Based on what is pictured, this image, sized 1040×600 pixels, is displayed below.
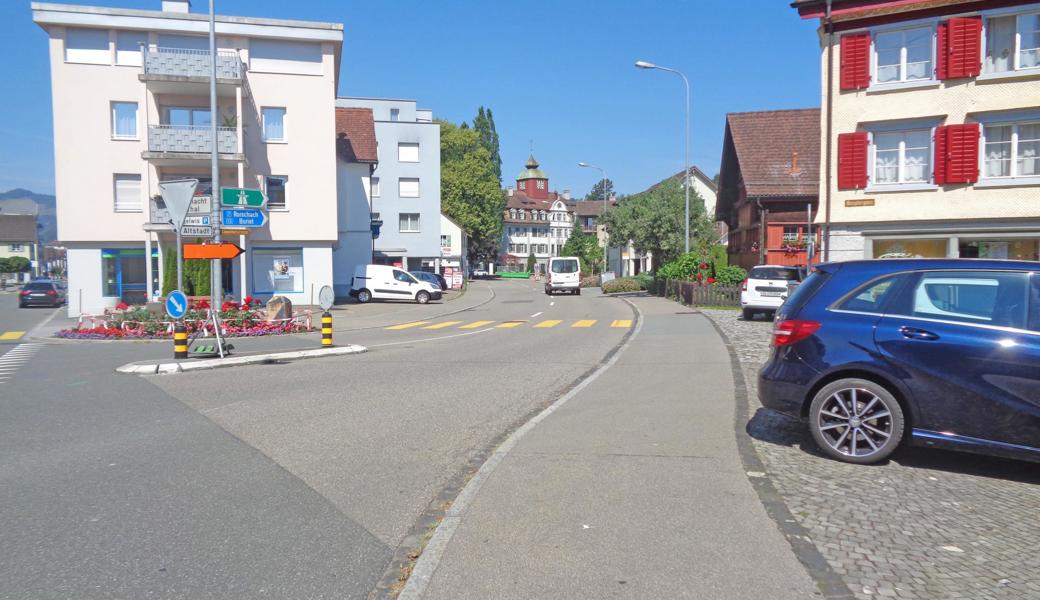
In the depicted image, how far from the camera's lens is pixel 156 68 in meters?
29.5

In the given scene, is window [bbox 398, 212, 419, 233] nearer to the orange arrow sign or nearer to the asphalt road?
the orange arrow sign

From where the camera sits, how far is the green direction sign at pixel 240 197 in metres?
18.1

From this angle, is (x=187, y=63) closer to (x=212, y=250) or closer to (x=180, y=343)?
(x=212, y=250)

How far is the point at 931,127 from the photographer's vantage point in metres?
21.7

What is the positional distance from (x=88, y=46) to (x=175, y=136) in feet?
15.7

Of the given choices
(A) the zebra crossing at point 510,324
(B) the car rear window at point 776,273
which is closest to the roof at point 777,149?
(B) the car rear window at point 776,273

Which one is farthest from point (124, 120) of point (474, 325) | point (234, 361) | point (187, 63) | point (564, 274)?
point (564, 274)

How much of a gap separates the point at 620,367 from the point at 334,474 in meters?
7.67

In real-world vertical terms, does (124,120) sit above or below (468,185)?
below

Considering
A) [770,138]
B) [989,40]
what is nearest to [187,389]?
[989,40]

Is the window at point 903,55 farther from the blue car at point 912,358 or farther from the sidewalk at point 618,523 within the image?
the blue car at point 912,358

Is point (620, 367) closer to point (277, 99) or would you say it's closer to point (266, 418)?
point (266, 418)

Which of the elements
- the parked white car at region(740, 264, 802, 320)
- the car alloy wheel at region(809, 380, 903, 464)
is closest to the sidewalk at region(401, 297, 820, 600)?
the car alloy wheel at region(809, 380, 903, 464)

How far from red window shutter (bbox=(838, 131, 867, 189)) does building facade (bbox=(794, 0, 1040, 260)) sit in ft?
0.09
